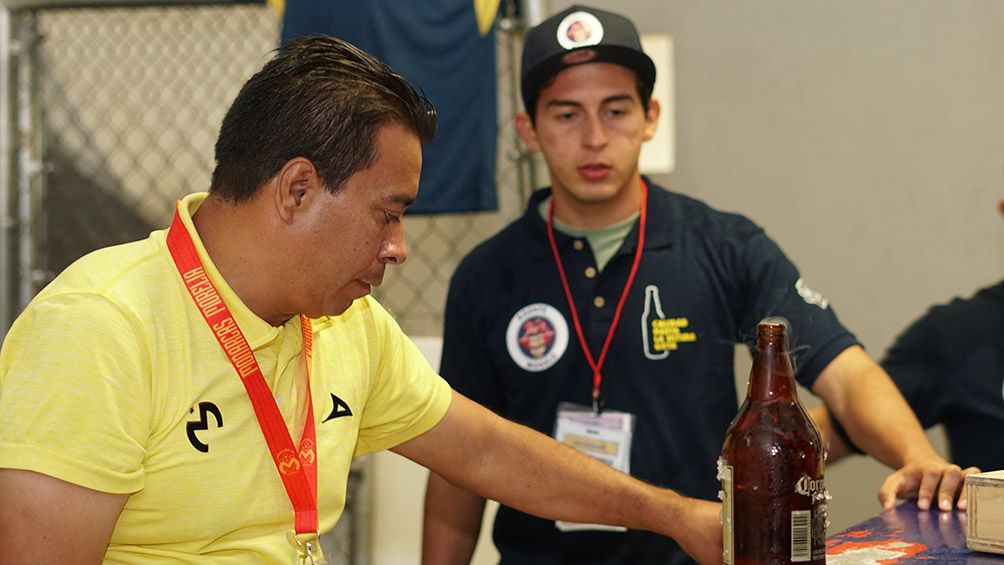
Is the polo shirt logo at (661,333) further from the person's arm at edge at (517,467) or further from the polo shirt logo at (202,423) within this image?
the polo shirt logo at (202,423)

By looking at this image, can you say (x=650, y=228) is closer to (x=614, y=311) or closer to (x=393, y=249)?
(x=614, y=311)

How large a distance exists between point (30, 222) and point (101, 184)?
12.1 inches

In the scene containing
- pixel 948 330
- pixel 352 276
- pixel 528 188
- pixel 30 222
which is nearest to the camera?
pixel 352 276

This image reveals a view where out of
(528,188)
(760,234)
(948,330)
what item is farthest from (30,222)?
(948,330)

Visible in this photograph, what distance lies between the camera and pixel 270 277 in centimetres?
128

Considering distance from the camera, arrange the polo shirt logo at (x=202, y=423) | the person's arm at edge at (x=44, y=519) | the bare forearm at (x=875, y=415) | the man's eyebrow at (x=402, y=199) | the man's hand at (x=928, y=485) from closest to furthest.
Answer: the person's arm at edge at (x=44, y=519)
the polo shirt logo at (x=202, y=423)
the man's eyebrow at (x=402, y=199)
the man's hand at (x=928, y=485)
the bare forearm at (x=875, y=415)

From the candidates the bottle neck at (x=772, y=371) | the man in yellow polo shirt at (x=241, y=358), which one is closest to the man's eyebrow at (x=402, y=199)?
the man in yellow polo shirt at (x=241, y=358)

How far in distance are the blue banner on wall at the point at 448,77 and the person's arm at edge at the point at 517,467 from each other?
153 centimetres

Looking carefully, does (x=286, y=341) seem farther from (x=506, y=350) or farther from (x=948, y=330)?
(x=948, y=330)

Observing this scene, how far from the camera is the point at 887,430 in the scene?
1.74 meters

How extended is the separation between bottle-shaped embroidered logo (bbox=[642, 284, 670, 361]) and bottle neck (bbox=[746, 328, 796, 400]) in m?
0.81

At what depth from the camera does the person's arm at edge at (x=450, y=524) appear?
2035 millimetres

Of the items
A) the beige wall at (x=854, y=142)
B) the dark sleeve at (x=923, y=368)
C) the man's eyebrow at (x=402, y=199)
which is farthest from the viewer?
the beige wall at (x=854, y=142)

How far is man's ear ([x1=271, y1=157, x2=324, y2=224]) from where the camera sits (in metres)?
1.25
